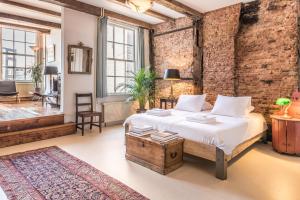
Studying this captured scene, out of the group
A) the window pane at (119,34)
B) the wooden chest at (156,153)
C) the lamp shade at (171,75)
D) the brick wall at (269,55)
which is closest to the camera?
the wooden chest at (156,153)

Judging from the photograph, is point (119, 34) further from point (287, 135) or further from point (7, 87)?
point (287, 135)

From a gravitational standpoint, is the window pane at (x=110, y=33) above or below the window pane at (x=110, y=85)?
above

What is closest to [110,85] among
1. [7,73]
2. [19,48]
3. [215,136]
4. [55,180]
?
[55,180]

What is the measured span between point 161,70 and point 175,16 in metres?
1.59

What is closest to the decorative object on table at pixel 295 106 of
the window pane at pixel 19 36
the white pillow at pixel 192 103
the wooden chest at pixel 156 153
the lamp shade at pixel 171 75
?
the white pillow at pixel 192 103

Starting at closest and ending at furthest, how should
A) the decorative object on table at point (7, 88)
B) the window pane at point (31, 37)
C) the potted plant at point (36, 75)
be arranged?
the decorative object on table at point (7, 88)
the potted plant at point (36, 75)
the window pane at point (31, 37)

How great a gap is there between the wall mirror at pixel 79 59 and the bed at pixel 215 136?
2366 millimetres

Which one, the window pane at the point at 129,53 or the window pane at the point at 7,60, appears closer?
the window pane at the point at 129,53

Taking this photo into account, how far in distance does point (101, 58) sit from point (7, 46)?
5003 millimetres

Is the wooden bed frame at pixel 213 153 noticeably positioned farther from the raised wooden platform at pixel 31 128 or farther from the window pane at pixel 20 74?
the window pane at pixel 20 74

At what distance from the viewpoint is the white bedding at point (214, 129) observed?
2.71 m

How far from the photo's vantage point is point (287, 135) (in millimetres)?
3508

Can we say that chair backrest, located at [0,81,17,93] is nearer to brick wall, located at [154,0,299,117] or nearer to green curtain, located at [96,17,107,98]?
green curtain, located at [96,17,107,98]

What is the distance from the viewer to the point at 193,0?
4500 millimetres
